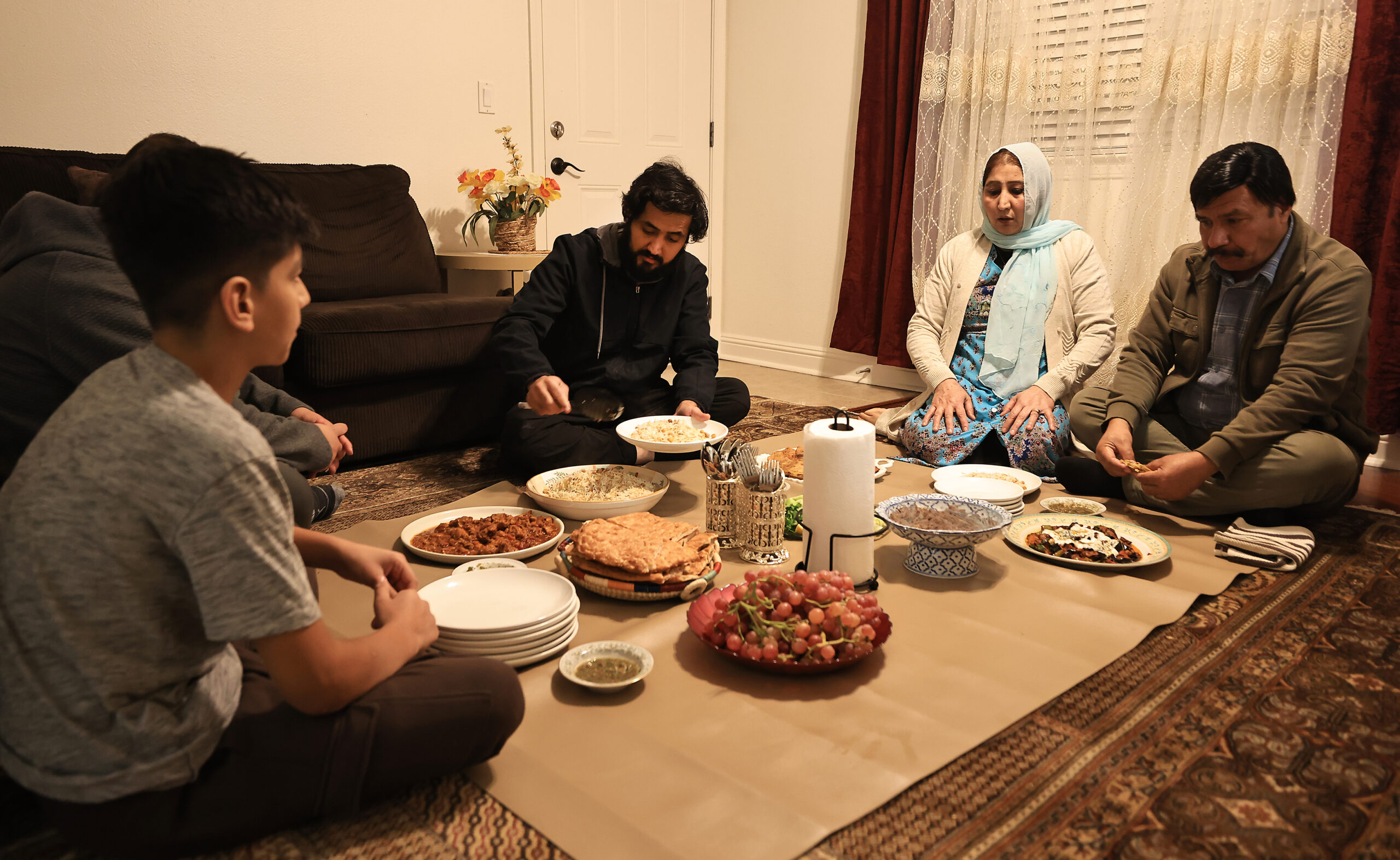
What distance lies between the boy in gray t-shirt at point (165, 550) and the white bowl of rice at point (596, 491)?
1.13 metres

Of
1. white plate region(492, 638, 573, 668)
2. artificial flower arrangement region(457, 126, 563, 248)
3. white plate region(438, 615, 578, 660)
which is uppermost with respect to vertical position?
artificial flower arrangement region(457, 126, 563, 248)

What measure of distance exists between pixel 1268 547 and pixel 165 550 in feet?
7.51

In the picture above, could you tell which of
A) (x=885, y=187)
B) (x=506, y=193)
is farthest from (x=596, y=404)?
(x=885, y=187)

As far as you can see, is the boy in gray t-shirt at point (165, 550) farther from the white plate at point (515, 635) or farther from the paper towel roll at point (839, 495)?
the paper towel roll at point (839, 495)

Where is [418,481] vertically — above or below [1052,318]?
below

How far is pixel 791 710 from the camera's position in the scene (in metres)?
1.51

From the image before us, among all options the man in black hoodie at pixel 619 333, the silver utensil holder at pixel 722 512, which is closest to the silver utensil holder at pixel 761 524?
the silver utensil holder at pixel 722 512

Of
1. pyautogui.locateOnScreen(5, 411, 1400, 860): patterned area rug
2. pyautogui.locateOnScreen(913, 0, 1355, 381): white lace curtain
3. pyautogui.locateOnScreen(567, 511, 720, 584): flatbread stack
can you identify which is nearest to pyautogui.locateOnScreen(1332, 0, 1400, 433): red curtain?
pyautogui.locateOnScreen(913, 0, 1355, 381): white lace curtain

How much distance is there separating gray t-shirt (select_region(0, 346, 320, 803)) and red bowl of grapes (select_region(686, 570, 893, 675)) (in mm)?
781

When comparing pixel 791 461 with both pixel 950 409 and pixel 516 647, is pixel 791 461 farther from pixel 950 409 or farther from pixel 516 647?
pixel 516 647

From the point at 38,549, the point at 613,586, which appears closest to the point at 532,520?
the point at 613,586

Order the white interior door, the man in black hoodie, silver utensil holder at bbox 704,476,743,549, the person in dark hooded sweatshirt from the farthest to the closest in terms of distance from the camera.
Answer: the white interior door → the man in black hoodie → silver utensil holder at bbox 704,476,743,549 → the person in dark hooded sweatshirt

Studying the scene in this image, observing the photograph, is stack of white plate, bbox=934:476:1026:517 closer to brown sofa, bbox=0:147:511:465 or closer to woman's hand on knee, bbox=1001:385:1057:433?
woman's hand on knee, bbox=1001:385:1057:433

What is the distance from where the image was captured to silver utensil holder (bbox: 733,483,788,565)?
6.61ft
